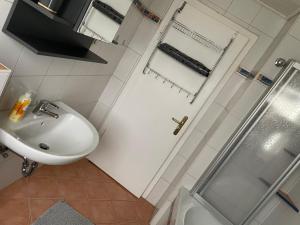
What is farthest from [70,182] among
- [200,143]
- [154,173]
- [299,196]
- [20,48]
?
[299,196]

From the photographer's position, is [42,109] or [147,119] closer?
[42,109]

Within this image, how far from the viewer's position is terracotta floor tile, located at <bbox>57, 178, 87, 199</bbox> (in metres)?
2.52

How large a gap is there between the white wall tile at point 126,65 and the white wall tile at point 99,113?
348 millimetres

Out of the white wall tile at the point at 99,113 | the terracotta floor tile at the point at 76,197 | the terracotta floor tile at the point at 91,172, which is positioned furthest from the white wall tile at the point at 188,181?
the white wall tile at the point at 99,113

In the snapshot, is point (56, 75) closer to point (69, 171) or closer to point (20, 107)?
point (20, 107)

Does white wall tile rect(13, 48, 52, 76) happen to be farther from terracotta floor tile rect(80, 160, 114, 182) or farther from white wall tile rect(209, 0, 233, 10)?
white wall tile rect(209, 0, 233, 10)

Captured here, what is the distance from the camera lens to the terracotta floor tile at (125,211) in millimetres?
2654

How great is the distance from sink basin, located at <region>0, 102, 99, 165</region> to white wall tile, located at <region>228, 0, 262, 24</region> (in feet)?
5.16

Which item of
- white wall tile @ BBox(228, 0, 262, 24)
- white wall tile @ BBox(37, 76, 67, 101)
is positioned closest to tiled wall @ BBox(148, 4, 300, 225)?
white wall tile @ BBox(228, 0, 262, 24)

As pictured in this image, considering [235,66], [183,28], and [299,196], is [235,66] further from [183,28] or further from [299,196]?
[299,196]

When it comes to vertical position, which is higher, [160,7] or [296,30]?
[296,30]

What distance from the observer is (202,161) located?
264 centimetres

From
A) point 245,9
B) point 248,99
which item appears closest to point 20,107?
point 248,99

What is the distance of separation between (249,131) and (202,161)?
570mm
